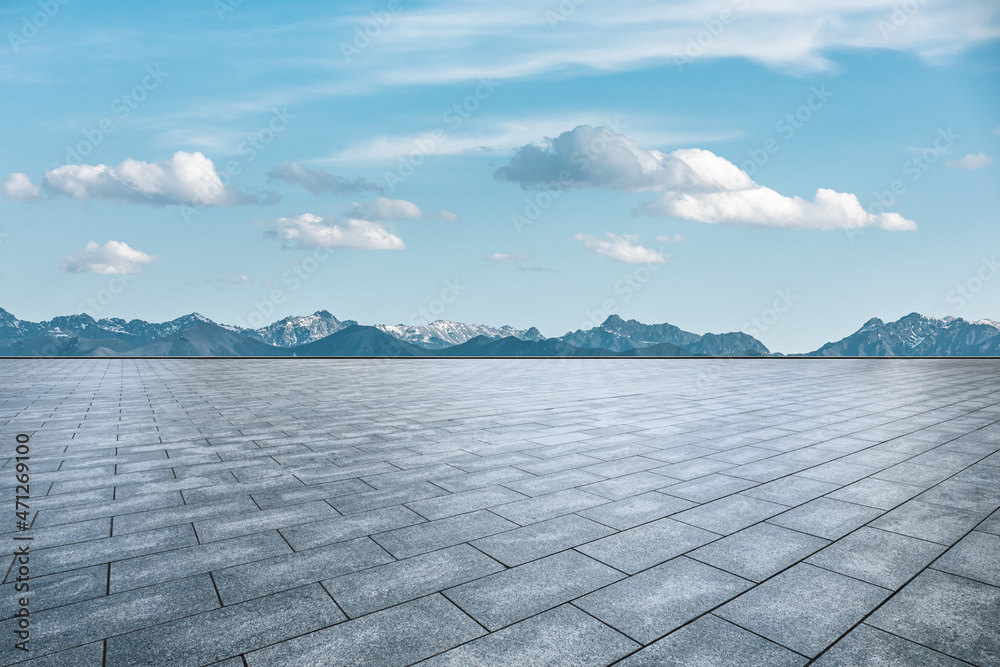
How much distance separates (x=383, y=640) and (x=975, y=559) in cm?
471

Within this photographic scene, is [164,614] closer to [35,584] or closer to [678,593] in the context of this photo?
[35,584]

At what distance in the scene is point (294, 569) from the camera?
4.50 meters

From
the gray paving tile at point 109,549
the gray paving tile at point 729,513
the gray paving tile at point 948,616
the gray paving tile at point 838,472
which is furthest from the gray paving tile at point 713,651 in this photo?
the gray paving tile at point 838,472

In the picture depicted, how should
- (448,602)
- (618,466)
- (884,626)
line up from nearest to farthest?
(884,626), (448,602), (618,466)

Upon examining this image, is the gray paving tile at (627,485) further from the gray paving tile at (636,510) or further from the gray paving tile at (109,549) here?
the gray paving tile at (109,549)

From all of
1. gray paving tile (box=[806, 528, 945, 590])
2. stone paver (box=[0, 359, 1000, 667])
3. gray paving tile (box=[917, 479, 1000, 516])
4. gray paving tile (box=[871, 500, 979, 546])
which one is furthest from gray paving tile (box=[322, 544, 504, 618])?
gray paving tile (box=[917, 479, 1000, 516])

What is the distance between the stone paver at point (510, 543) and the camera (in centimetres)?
351

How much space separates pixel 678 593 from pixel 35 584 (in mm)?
4702

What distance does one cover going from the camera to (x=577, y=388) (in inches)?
701

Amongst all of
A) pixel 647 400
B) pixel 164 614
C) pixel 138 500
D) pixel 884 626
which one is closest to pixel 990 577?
pixel 884 626

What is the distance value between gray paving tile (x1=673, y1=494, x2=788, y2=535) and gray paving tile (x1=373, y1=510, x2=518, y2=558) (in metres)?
1.77

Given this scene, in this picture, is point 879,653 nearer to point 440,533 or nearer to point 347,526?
point 440,533

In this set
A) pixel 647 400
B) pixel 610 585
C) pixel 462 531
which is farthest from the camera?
pixel 647 400

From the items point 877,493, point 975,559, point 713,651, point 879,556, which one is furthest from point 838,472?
point 713,651
